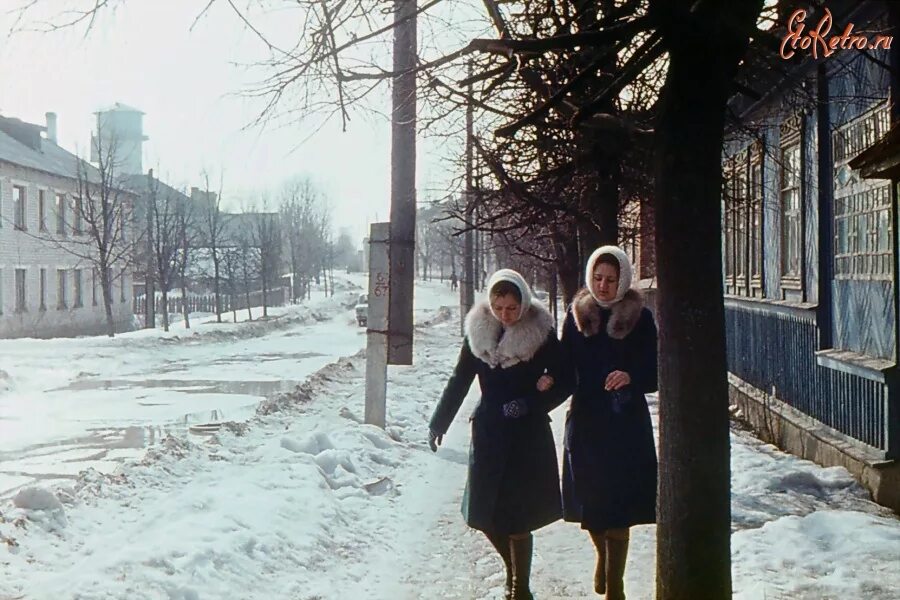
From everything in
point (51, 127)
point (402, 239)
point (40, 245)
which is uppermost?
point (51, 127)

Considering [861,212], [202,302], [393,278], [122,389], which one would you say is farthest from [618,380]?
[202,302]

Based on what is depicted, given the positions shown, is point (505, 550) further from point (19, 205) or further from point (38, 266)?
point (38, 266)

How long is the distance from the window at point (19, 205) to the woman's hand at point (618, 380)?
36.1 metres

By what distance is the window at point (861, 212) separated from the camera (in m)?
7.80

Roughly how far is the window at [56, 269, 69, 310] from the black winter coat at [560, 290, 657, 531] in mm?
38878

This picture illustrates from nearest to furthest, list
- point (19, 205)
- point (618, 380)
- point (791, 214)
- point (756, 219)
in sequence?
point (618, 380) < point (791, 214) < point (756, 219) < point (19, 205)

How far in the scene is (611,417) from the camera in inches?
188

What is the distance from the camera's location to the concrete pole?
34.5ft

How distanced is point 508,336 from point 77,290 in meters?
40.8

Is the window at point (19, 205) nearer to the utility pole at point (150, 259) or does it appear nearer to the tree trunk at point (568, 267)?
the utility pole at point (150, 259)

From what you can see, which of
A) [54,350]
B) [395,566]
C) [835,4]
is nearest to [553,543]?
[395,566]

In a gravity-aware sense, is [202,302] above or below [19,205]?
below

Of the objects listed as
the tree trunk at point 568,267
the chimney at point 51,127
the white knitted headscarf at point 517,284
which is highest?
the chimney at point 51,127

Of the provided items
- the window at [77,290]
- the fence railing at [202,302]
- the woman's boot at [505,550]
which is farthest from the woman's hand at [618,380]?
the fence railing at [202,302]
